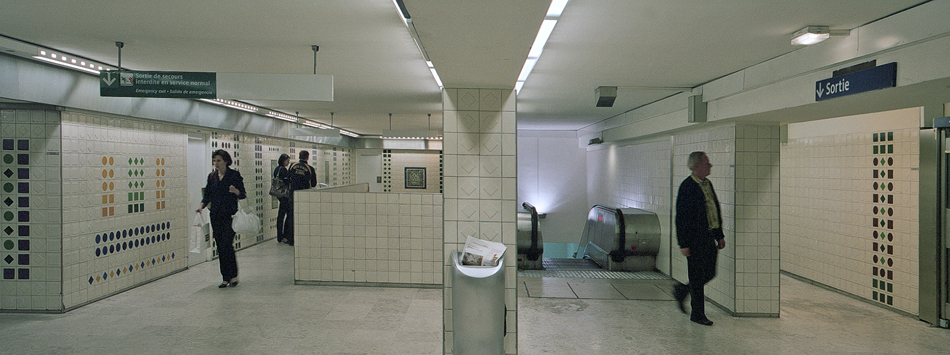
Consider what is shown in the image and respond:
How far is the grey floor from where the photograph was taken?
4016 millimetres

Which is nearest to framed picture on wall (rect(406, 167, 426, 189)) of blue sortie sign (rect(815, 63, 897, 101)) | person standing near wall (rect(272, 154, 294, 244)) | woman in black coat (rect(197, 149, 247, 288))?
person standing near wall (rect(272, 154, 294, 244))

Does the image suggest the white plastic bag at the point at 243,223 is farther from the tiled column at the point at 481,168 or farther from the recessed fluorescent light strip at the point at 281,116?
the tiled column at the point at 481,168

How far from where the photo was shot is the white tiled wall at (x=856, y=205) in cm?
498

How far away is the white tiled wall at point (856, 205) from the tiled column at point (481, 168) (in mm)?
4190

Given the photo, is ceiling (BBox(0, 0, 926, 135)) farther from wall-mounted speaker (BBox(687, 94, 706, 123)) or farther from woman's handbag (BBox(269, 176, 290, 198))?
woman's handbag (BBox(269, 176, 290, 198))

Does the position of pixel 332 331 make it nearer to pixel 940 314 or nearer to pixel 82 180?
pixel 82 180

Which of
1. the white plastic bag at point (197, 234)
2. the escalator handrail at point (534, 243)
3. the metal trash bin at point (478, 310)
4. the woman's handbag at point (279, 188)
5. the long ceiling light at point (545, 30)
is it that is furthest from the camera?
the woman's handbag at point (279, 188)

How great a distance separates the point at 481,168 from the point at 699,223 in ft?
6.61

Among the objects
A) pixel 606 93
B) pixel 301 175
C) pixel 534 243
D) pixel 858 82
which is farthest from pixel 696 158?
pixel 301 175

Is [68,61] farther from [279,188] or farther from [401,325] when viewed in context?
[279,188]

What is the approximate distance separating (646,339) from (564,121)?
255 inches

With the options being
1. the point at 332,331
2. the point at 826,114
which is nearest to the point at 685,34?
the point at 826,114

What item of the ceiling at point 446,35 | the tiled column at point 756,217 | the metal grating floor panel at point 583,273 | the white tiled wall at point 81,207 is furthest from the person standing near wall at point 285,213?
the tiled column at point 756,217

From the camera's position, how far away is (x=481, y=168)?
379cm
